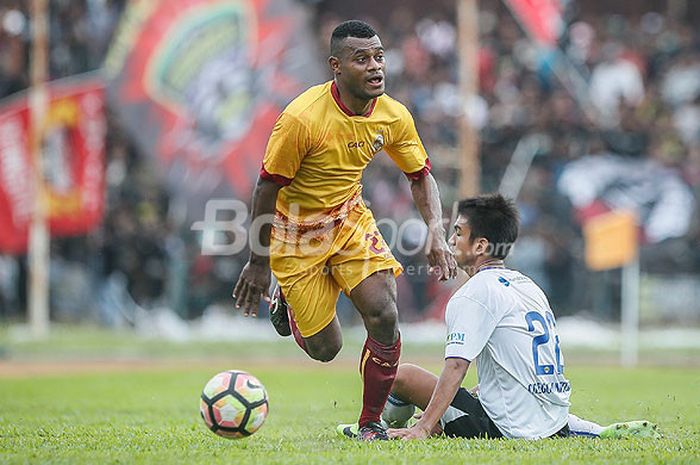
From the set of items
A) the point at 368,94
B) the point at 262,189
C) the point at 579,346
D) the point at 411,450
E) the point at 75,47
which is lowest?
the point at 579,346

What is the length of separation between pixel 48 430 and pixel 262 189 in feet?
7.67

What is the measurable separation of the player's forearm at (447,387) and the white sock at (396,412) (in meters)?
0.89

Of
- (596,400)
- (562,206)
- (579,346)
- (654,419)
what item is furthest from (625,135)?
(654,419)

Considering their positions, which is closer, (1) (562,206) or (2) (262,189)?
(2) (262,189)

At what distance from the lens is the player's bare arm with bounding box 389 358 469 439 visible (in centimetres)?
689

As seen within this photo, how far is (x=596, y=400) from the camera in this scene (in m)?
10.8

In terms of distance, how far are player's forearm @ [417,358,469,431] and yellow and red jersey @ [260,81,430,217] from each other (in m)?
1.62

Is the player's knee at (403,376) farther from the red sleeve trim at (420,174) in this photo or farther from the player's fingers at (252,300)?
the red sleeve trim at (420,174)

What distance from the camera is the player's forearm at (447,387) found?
6.89 metres

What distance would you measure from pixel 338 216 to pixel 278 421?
85.4 inches

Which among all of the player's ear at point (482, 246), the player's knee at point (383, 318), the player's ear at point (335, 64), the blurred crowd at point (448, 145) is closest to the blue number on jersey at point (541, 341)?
the player's ear at point (482, 246)

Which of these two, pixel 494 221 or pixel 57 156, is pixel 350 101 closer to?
pixel 494 221

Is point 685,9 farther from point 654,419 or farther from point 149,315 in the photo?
point 654,419

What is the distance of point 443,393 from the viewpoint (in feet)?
22.6
